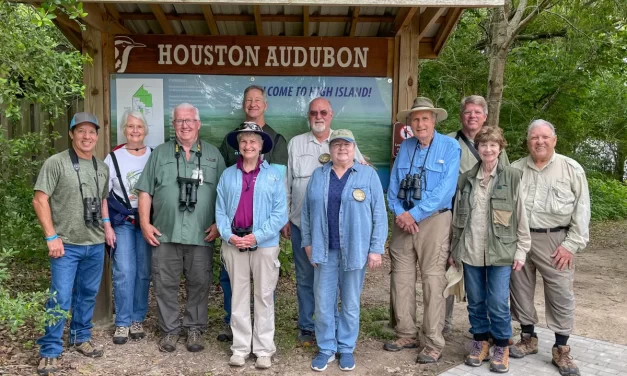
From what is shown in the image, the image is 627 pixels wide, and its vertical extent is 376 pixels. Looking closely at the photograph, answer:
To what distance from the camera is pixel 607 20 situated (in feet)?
34.7

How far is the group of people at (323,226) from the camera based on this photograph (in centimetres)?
421

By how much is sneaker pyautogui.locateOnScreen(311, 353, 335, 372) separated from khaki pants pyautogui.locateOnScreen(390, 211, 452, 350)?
2.49 feet

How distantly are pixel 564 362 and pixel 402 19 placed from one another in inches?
127

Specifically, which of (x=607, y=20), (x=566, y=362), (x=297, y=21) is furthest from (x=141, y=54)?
(x=607, y=20)

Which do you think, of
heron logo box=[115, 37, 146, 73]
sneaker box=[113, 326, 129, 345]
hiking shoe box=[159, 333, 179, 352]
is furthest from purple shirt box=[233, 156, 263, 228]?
heron logo box=[115, 37, 146, 73]

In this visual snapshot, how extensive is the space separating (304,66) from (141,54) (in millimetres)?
1574

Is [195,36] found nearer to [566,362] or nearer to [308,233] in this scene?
[308,233]

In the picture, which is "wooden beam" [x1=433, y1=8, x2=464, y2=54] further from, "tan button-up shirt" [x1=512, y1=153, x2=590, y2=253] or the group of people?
"tan button-up shirt" [x1=512, y1=153, x2=590, y2=253]

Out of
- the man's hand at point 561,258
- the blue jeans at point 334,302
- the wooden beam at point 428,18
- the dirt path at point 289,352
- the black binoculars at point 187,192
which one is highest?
the wooden beam at point 428,18

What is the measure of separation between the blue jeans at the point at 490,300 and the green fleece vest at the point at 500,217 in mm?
128

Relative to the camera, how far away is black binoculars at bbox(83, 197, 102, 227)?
4.22 metres

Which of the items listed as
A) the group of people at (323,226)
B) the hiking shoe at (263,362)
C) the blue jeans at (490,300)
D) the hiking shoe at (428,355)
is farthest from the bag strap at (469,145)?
the hiking shoe at (263,362)

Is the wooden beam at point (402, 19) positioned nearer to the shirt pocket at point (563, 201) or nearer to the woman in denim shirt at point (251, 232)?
the woman in denim shirt at point (251, 232)

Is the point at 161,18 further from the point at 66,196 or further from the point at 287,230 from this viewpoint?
the point at 287,230
